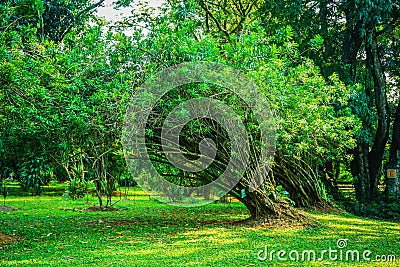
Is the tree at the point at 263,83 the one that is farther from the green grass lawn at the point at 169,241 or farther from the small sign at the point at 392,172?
the small sign at the point at 392,172

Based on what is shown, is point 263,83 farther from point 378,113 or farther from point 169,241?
point 378,113

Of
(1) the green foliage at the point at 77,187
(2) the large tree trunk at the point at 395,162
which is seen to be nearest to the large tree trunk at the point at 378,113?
(2) the large tree trunk at the point at 395,162

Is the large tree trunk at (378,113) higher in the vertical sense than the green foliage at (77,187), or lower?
higher

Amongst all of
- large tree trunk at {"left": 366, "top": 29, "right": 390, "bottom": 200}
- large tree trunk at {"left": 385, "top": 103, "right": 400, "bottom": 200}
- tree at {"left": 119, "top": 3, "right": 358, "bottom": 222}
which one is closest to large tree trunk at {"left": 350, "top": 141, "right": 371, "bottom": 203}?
large tree trunk at {"left": 366, "top": 29, "right": 390, "bottom": 200}

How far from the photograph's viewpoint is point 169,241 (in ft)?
25.5

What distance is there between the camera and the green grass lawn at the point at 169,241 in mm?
6176

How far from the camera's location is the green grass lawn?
20.3ft

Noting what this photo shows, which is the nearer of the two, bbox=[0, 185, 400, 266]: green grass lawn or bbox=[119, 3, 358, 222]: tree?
bbox=[0, 185, 400, 266]: green grass lawn

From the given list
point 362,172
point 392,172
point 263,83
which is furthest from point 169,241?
point 362,172

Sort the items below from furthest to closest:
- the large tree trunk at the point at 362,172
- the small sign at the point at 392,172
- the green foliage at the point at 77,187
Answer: the large tree trunk at the point at 362,172 < the small sign at the point at 392,172 < the green foliage at the point at 77,187

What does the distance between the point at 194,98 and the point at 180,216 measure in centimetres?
478

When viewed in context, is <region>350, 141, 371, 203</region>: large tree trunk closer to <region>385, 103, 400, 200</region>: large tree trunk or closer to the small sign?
<region>385, 103, 400, 200</region>: large tree trunk

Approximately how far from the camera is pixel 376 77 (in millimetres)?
14469

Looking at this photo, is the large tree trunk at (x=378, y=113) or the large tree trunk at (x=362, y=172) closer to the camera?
the large tree trunk at (x=378, y=113)
